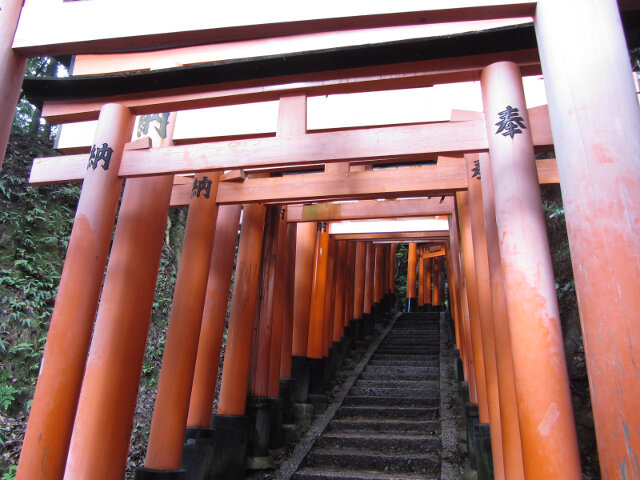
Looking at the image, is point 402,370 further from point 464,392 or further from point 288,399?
point 288,399

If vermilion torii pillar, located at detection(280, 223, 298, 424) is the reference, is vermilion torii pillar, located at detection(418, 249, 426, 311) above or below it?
above

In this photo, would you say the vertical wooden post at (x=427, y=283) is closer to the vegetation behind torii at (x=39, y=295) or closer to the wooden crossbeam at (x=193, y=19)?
the vegetation behind torii at (x=39, y=295)

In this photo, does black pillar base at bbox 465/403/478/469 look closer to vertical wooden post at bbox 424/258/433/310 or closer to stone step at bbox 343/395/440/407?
stone step at bbox 343/395/440/407

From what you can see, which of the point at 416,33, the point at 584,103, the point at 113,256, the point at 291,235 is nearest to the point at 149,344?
the point at 291,235

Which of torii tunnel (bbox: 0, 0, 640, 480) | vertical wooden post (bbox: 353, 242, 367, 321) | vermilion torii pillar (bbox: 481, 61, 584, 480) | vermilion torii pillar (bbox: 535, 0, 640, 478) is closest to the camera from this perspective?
vermilion torii pillar (bbox: 535, 0, 640, 478)

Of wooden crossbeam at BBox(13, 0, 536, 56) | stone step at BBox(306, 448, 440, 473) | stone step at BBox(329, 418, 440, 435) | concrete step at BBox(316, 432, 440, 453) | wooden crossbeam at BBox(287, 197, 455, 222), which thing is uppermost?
wooden crossbeam at BBox(287, 197, 455, 222)

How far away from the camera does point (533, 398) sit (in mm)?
2781

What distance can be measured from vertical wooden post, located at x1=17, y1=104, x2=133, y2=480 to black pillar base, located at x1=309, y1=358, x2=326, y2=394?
238 inches

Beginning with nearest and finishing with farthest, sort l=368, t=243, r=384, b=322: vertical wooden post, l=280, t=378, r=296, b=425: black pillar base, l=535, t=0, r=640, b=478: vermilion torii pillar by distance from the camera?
l=535, t=0, r=640, b=478: vermilion torii pillar, l=280, t=378, r=296, b=425: black pillar base, l=368, t=243, r=384, b=322: vertical wooden post

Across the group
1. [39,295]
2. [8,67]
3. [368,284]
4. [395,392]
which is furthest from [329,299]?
[8,67]

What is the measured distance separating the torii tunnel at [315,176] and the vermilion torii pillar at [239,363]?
0.03m

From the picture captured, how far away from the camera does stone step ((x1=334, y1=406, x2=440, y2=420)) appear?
26.7ft

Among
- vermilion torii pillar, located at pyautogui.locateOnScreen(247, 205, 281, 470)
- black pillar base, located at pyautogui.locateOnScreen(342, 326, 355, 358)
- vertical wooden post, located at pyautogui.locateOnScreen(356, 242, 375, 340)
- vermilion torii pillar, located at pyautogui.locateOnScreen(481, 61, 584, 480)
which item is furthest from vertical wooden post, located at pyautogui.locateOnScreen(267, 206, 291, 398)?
vertical wooden post, located at pyautogui.locateOnScreen(356, 242, 375, 340)

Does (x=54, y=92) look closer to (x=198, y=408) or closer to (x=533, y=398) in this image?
(x=198, y=408)
